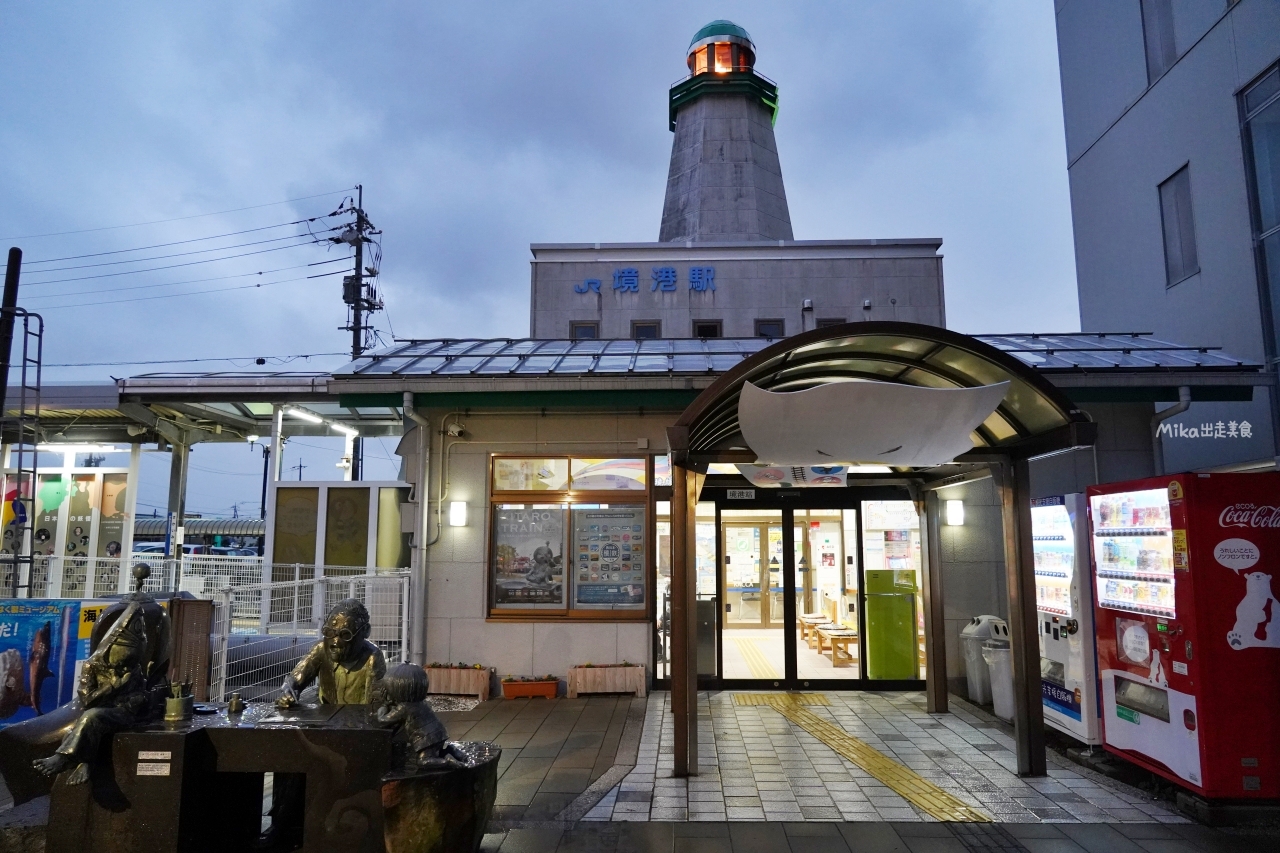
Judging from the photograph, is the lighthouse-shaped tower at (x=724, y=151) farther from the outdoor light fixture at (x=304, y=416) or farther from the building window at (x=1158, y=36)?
the outdoor light fixture at (x=304, y=416)

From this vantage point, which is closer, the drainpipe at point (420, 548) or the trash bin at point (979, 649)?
the trash bin at point (979, 649)

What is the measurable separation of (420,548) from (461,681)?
5.40 ft

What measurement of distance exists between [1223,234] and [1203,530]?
9983 millimetres

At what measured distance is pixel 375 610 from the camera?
28.9 feet

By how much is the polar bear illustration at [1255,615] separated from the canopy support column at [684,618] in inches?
151

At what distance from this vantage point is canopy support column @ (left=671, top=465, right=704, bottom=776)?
5977 millimetres

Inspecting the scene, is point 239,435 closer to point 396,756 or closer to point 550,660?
point 550,660

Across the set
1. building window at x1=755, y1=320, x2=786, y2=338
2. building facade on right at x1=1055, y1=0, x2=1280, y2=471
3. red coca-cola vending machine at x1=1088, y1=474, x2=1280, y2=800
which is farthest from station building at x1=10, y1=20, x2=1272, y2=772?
building window at x1=755, y1=320, x2=786, y2=338

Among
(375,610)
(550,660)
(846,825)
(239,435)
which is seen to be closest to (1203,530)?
(846,825)

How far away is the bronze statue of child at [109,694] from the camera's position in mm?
3805

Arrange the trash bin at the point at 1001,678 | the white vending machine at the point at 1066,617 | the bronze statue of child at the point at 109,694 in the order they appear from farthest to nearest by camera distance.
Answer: the trash bin at the point at 1001,678
the white vending machine at the point at 1066,617
the bronze statue of child at the point at 109,694

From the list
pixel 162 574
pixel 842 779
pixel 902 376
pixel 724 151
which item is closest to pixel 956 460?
pixel 902 376

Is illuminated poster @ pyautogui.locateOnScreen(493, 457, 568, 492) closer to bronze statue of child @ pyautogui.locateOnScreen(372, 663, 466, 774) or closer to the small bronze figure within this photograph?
the small bronze figure

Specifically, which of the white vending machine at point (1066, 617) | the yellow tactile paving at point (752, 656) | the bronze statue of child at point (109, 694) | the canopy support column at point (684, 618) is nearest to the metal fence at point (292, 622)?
the bronze statue of child at point (109, 694)
